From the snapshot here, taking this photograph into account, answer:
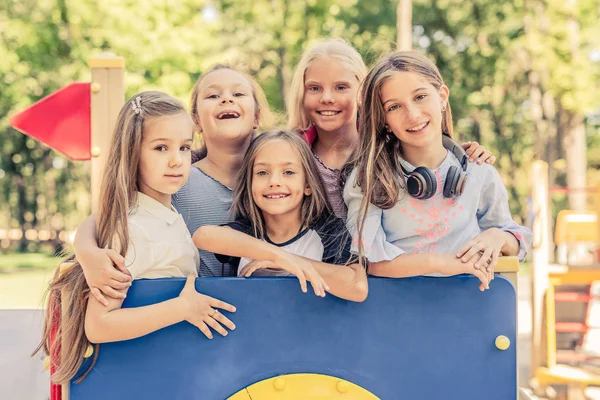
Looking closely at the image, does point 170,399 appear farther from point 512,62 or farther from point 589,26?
point 512,62

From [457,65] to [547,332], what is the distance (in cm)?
1418

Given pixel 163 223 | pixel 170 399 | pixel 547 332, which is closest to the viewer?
pixel 170 399

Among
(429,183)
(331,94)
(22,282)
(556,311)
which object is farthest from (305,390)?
(22,282)

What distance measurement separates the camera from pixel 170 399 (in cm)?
189

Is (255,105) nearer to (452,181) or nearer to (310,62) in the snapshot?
(310,62)

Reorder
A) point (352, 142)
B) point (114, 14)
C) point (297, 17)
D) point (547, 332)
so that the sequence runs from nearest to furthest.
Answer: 1. point (352, 142)
2. point (547, 332)
3. point (114, 14)
4. point (297, 17)

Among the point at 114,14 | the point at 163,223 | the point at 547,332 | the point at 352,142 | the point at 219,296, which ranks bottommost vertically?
the point at 547,332

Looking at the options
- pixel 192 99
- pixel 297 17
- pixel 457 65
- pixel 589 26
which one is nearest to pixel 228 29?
pixel 297 17

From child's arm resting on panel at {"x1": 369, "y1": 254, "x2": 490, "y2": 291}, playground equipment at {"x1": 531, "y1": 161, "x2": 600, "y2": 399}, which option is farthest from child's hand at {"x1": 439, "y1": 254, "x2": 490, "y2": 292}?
playground equipment at {"x1": 531, "y1": 161, "x2": 600, "y2": 399}

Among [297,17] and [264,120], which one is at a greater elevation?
[297,17]

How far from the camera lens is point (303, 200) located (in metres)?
2.24

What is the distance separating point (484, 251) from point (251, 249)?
661 mm

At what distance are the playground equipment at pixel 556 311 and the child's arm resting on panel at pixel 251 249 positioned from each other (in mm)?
4046

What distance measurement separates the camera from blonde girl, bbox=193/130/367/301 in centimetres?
205
